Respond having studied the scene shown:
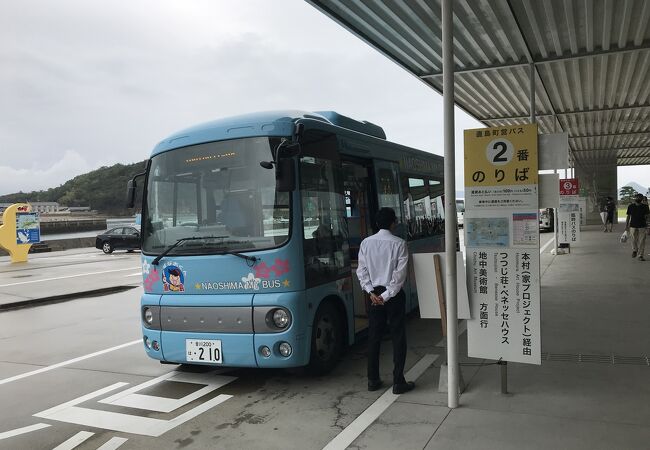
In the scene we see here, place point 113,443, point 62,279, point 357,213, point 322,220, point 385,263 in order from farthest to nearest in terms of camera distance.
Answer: point 62,279
point 357,213
point 322,220
point 385,263
point 113,443

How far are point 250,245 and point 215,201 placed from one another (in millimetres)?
633

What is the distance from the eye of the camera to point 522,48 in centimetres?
1059

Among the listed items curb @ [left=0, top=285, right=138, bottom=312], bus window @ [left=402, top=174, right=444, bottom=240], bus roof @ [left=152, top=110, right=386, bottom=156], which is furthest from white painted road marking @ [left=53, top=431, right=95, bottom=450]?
curb @ [left=0, top=285, right=138, bottom=312]

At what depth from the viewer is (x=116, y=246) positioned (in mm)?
27672

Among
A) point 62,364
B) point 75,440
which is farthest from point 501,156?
point 62,364

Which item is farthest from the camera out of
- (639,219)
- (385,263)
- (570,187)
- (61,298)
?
(570,187)

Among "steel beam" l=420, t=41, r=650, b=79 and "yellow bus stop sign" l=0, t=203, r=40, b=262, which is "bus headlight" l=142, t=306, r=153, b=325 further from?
"yellow bus stop sign" l=0, t=203, r=40, b=262

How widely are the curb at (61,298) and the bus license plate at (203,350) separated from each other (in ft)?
26.9

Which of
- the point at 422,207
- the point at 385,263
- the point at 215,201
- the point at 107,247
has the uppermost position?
the point at 215,201

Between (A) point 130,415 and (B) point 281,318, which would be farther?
(B) point 281,318

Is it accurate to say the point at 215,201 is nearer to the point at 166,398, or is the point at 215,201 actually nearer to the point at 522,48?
the point at 166,398

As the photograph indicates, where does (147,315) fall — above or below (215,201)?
below

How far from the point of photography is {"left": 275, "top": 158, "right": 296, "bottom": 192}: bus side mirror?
15.9 feet

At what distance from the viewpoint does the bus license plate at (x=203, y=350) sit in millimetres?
5095
